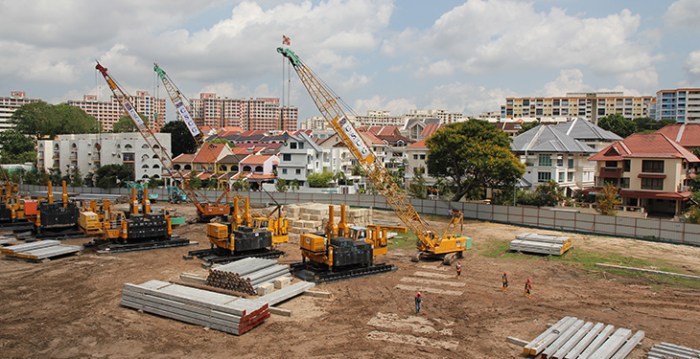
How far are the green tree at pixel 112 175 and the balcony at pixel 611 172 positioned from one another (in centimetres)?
5493

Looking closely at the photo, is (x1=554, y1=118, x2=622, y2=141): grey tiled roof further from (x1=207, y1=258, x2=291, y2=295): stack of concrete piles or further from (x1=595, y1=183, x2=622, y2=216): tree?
(x1=207, y1=258, x2=291, y2=295): stack of concrete piles

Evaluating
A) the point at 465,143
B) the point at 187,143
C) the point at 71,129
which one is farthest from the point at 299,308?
the point at 71,129

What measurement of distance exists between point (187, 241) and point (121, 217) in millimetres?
4356

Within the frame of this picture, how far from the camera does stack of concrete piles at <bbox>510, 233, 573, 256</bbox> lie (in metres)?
29.8

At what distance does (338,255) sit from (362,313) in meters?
4.91

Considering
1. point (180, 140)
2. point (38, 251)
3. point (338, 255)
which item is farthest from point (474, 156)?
point (180, 140)

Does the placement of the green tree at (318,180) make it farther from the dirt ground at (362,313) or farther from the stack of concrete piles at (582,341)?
the stack of concrete piles at (582,341)

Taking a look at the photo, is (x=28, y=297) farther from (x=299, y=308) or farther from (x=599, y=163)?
(x=599, y=163)

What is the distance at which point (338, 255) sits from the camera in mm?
24266

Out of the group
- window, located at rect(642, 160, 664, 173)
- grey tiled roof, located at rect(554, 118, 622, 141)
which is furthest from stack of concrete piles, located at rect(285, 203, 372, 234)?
grey tiled roof, located at rect(554, 118, 622, 141)

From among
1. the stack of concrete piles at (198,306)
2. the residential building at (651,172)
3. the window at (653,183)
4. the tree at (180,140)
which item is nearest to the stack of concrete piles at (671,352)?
the stack of concrete piles at (198,306)

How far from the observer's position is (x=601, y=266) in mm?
27375

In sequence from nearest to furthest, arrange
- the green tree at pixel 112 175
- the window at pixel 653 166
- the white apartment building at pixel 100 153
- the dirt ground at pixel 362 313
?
the dirt ground at pixel 362 313
the window at pixel 653 166
the green tree at pixel 112 175
the white apartment building at pixel 100 153

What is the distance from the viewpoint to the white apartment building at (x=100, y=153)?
72.1 meters
